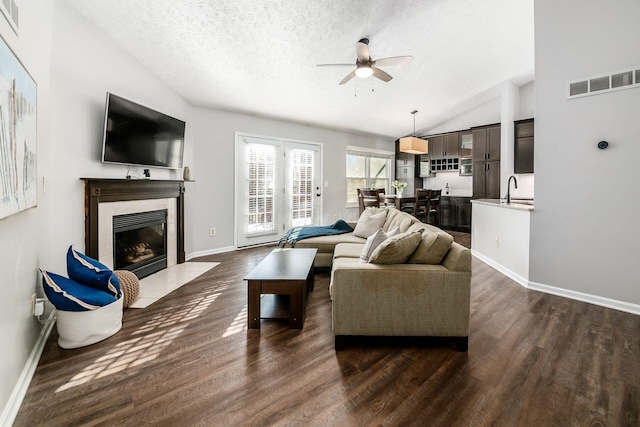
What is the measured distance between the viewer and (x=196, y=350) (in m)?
1.98

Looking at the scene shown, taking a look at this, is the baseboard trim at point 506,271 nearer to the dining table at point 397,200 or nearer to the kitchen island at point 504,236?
the kitchen island at point 504,236

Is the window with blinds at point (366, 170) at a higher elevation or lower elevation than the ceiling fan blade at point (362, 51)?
lower

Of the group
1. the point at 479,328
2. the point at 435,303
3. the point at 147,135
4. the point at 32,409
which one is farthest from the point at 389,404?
the point at 147,135

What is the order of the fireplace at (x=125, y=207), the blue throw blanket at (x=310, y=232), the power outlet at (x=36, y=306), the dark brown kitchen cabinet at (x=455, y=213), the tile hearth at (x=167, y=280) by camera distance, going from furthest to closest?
the dark brown kitchen cabinet at (x=455, y=213) < the blue throw blanket at (x=310, y=232) < the tile hearth at (x=167, y=280) < the fireplace at (x=125, y=207) < the power outlet at (x=36, y=306)

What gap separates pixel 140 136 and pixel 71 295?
2039 mm

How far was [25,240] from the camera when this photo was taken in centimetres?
172

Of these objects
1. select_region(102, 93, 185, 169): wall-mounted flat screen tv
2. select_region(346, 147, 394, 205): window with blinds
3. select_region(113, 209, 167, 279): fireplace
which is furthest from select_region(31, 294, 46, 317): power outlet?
select_region(346, 147, 394, 205): window with blinds

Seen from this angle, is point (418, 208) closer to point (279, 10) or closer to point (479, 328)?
point (479, 328)

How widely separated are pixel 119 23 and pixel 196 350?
309 cm

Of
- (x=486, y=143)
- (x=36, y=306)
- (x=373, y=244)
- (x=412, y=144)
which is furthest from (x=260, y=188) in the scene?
(x=486, y=143)

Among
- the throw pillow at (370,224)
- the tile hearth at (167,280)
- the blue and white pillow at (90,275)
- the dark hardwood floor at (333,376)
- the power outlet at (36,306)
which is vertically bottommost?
the dark hardwood floor at (333,376)

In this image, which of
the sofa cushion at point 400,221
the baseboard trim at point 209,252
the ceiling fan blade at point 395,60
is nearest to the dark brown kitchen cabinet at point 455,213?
the sofa cushion at point 400,221

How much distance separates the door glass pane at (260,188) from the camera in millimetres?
5309

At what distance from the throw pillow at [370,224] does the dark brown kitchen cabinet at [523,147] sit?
3452 mm
